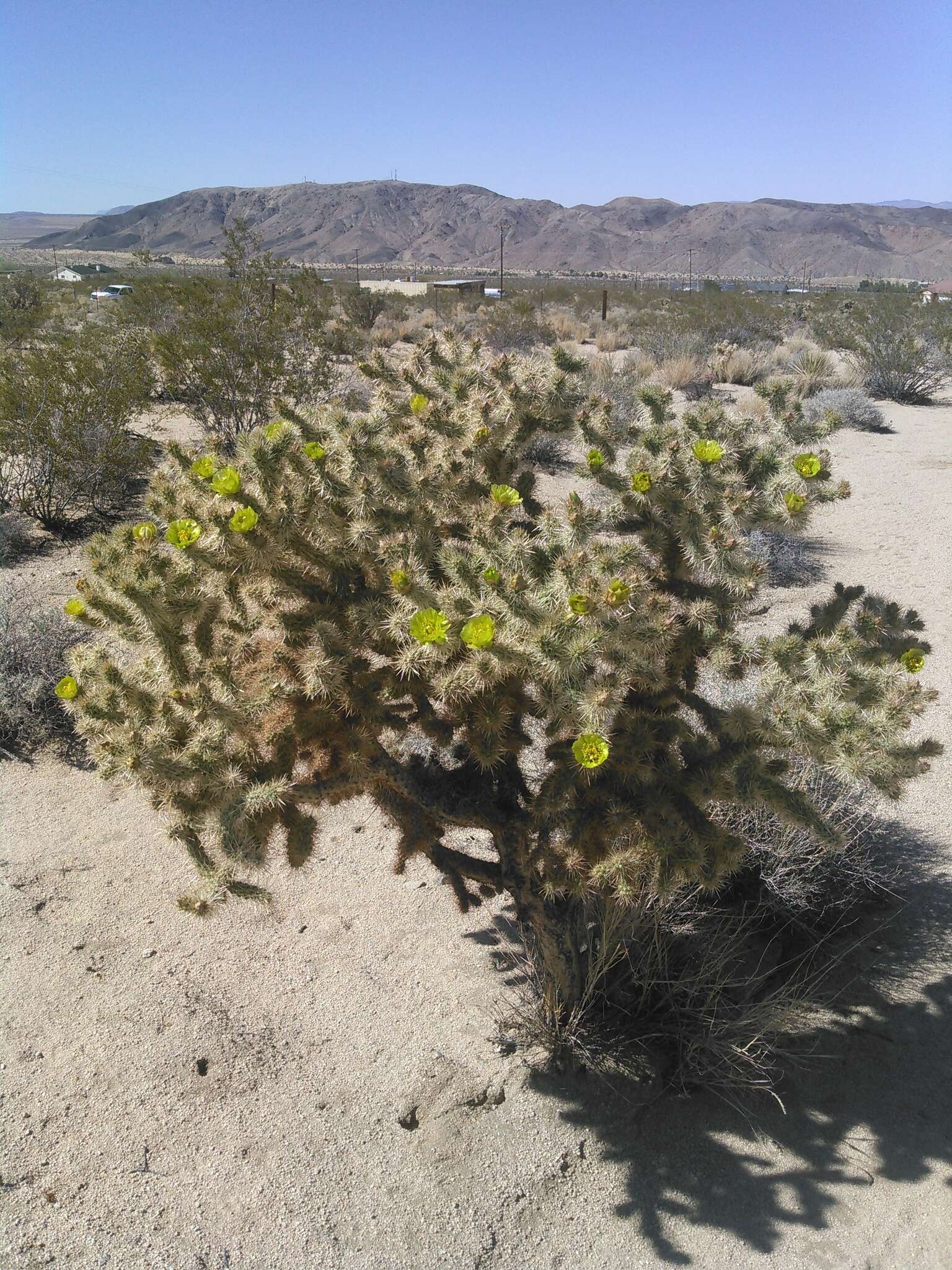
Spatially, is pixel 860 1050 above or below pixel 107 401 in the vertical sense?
below

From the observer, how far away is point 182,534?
2.62 metres

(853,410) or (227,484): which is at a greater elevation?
(227,484)

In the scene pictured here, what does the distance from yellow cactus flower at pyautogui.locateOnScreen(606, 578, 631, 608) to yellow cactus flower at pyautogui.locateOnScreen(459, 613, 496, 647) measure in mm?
342

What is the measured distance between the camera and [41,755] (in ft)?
17.1

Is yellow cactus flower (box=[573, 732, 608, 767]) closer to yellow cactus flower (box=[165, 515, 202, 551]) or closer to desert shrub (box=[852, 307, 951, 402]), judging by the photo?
yellow cactus flower (box=[165, 515, 202, 551])

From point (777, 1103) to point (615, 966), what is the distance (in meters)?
0.77

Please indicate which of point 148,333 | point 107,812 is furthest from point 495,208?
point 107,812

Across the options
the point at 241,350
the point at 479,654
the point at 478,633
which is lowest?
the point at 241,350

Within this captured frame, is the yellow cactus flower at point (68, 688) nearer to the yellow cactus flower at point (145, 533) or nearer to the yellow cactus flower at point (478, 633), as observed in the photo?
the yellow cactus flower at point (145, 533)

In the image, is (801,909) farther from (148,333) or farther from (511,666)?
(148,333)

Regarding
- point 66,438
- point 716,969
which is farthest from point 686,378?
point 716,969

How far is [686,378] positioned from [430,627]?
15999 millimetres

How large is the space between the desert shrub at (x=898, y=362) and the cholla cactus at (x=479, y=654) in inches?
646

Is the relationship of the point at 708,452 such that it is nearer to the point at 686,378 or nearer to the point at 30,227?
the point at 686,378
